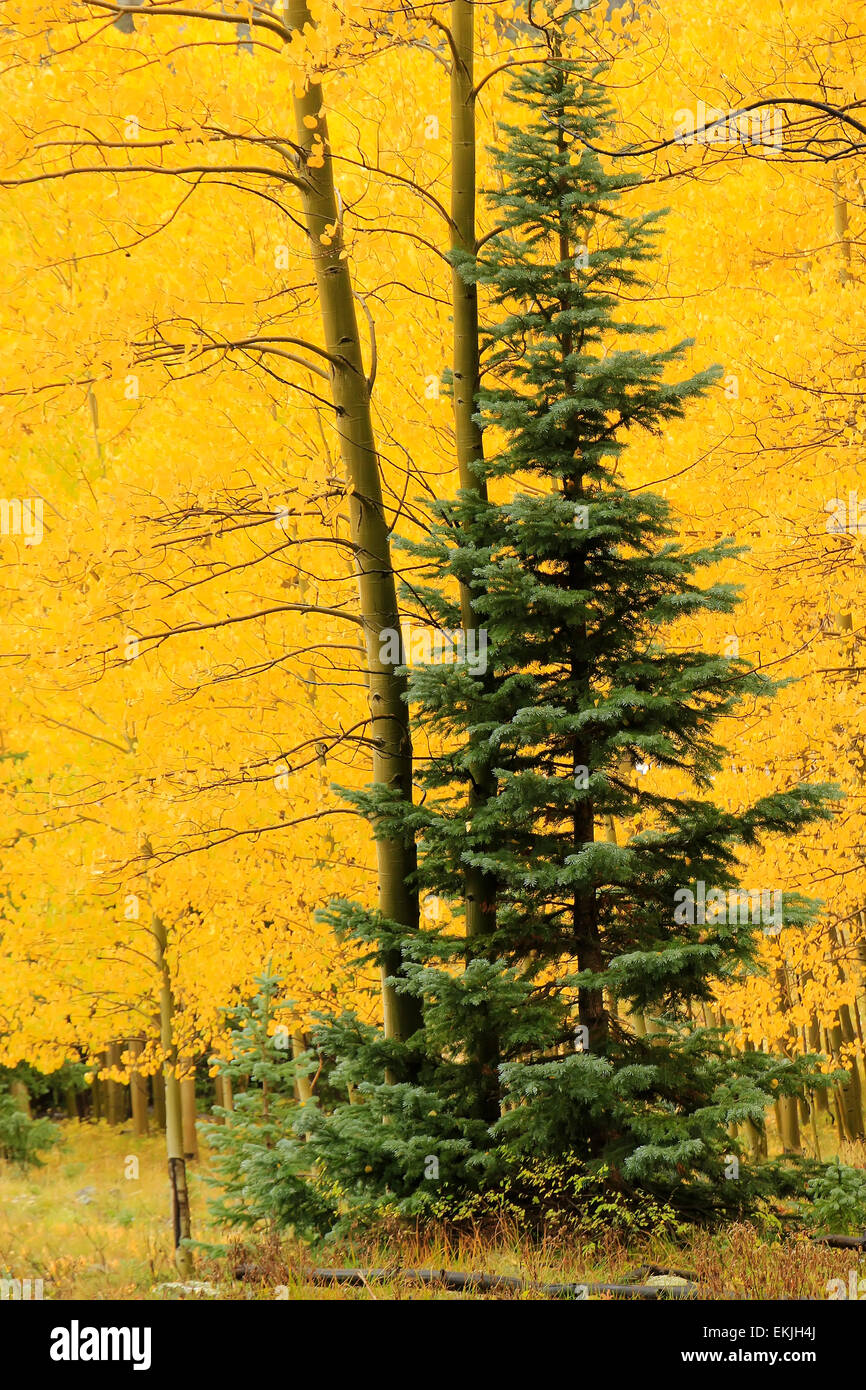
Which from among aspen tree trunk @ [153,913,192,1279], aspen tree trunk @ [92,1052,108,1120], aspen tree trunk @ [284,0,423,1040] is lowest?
aspen tree trunk @ [92,1052,108,1120]

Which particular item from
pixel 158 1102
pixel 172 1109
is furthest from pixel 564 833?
pixel 158 1102

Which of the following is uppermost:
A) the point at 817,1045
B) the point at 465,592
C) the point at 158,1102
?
the point at 465,592

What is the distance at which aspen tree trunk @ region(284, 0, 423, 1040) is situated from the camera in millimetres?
6559

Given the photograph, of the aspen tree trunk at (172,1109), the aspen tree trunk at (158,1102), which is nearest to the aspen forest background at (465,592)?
the aspen tree trunk at (172,1109)

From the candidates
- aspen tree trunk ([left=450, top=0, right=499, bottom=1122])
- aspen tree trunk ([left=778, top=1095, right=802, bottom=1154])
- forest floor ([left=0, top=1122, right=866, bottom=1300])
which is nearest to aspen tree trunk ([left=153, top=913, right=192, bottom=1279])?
forest floor ([left=0, top=1122, right=866, bottom=1300])

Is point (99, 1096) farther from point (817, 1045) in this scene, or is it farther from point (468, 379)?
point (468, 379)

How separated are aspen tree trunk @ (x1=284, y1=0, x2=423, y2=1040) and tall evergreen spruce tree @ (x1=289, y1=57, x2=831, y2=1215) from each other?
1.09 feet

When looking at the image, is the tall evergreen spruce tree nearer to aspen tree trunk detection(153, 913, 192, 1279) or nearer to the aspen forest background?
the aspen forest background

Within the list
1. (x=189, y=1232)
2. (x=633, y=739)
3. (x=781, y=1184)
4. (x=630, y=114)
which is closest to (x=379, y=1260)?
(x=781, y=1184)

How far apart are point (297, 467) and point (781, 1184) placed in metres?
6.79

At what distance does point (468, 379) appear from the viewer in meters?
6.79

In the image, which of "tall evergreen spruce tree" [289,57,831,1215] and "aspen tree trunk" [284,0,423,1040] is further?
"aspen tree trunk" [284,0,423,1040]

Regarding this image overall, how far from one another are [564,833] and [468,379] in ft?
9.25

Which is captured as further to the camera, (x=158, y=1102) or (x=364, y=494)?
(x=158, y=1102)
